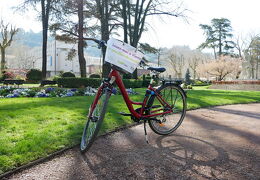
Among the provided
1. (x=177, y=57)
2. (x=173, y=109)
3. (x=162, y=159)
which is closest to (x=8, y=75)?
(x=173, y=109)

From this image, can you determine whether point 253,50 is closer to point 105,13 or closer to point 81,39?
point 105,13

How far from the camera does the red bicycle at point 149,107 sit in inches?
107

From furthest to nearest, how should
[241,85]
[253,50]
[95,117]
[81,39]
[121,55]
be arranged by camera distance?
[253,50]
[241,85]
[81,39]
[121,55]
[95,117]

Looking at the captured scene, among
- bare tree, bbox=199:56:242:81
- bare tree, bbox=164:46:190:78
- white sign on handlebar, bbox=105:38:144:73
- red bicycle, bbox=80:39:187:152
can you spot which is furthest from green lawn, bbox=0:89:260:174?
bare tree, bbox=164:46:190:78

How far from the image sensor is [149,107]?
127 inches

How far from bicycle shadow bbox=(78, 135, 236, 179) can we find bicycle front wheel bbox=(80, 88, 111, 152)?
0.49 ft

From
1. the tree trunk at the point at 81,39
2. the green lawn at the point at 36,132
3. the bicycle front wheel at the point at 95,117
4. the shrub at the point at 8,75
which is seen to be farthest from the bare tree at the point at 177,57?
the bicycle front wheel at the point at 95,117

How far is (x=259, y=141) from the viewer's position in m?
3.31

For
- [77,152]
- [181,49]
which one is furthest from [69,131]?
[181,49]

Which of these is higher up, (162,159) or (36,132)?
(36,132)

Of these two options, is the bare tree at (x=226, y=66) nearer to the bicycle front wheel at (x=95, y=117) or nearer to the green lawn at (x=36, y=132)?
the green lawn at (x=36, y=132)

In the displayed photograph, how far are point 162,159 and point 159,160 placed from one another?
5 centimetres

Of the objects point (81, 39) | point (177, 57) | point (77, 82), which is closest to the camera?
point (77, 82)

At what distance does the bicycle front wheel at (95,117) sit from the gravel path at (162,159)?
0.15 meters
